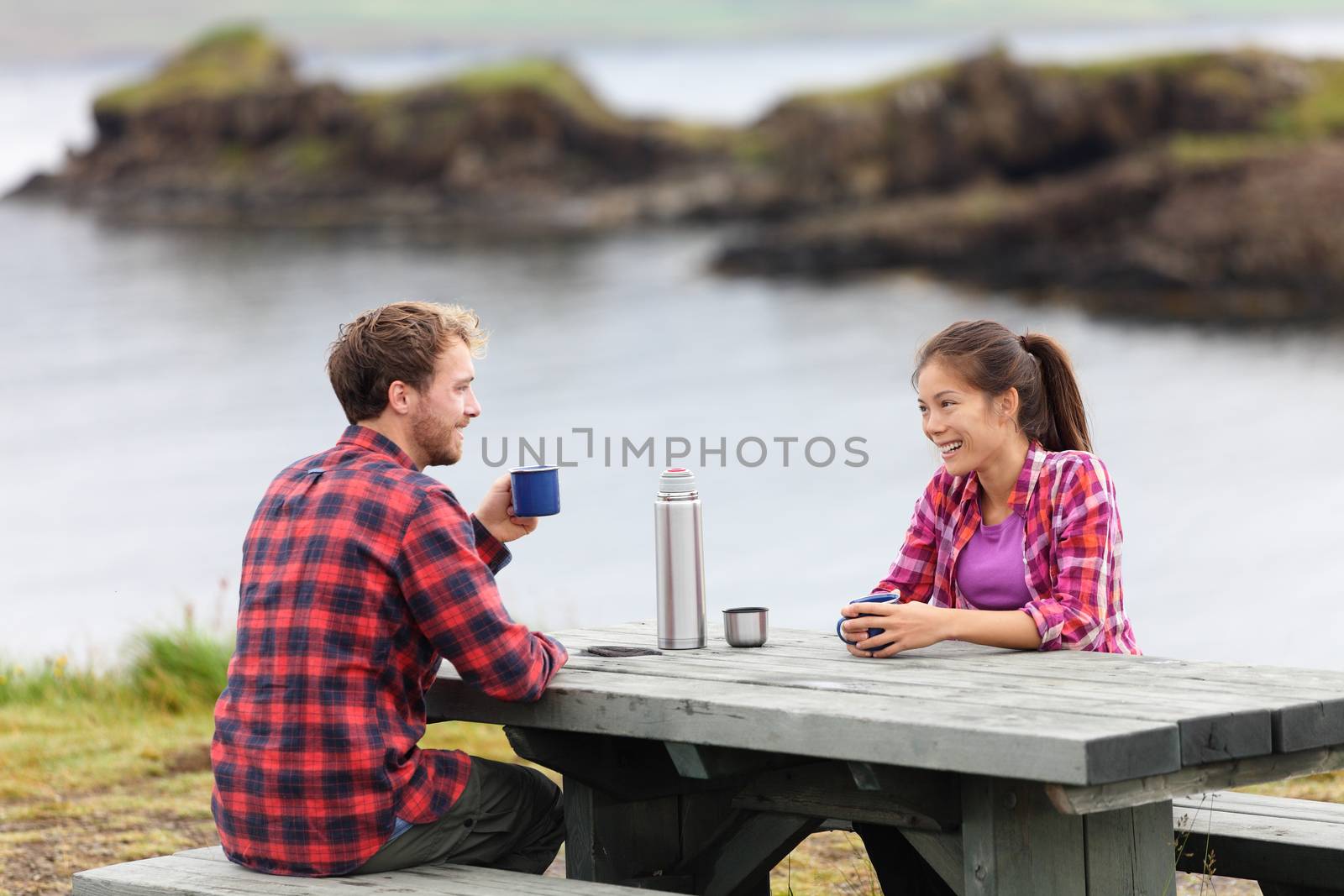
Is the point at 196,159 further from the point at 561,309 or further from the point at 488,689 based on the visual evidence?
the point at 488,689

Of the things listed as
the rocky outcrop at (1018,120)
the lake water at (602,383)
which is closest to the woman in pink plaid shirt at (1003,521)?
the lake water at (602,383)

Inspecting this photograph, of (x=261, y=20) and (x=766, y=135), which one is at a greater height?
(x=261, y=20)

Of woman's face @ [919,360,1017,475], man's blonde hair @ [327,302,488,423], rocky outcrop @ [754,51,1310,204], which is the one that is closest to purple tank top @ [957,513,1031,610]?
woman's face @ [919,360,1017,475]

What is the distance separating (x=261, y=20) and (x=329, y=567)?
28338mm

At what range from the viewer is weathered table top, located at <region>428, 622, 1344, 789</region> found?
86.4 inches

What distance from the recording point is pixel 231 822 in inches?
107

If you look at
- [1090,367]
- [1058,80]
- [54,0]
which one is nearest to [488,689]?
[1090,367]

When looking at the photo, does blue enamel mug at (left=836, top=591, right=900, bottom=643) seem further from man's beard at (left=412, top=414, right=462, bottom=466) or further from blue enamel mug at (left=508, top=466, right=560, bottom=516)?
man's beard at (left=412, top=414, right=462, bottom=466)

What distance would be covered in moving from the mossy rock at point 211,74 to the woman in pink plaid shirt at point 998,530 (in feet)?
82.5

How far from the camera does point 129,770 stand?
5477 mm

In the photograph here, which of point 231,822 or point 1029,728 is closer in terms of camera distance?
point 1029,728

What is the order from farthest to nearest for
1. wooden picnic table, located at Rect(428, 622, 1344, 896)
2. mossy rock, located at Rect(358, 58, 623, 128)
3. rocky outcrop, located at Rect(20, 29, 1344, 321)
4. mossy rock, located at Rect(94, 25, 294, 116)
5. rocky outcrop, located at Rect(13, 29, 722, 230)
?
1. mossy rock, located at Rect(94, 25, 294, 116)
2. mossy rock, located at Rect(358, 58, 623, 128)
3. rocky outcrop, located at Rect(13, 29, 722, 230)
4. rocky outcrop, located at Rect(20, 29, 1344, 321)
5. wooden picnic table, located at Rect(428, 622, 1344, 896)

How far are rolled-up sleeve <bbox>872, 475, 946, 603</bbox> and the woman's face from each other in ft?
0.47

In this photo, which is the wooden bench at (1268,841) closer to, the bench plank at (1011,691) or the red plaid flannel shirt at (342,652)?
the bench plank at (1011,691)
